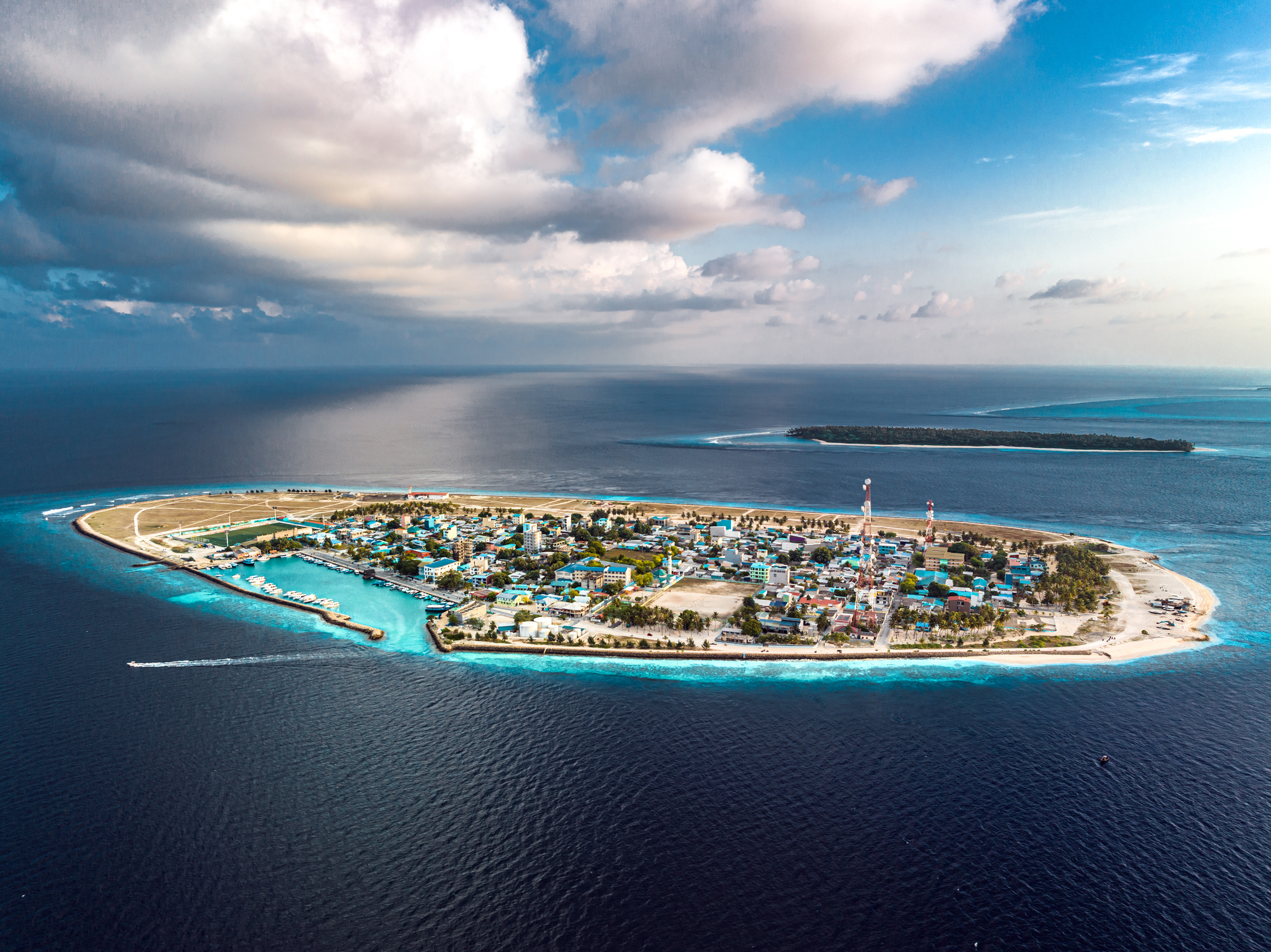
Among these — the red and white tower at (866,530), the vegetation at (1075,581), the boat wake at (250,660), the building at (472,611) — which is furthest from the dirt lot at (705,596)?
the boat wake at (250,660)

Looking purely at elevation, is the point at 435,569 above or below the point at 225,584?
above

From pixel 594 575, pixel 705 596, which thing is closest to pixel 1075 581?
pixel 705 596

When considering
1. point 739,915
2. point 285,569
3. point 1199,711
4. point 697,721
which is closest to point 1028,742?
point 1199,711

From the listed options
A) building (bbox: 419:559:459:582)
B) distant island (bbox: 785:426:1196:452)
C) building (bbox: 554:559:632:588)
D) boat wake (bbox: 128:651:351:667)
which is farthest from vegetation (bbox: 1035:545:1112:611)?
distant island (bbox: 785:426:1196:452)

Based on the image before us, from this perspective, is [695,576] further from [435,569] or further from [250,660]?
[250,660]

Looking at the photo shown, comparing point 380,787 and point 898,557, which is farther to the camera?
point 898,557

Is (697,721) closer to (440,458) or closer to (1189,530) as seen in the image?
(1189,530)
